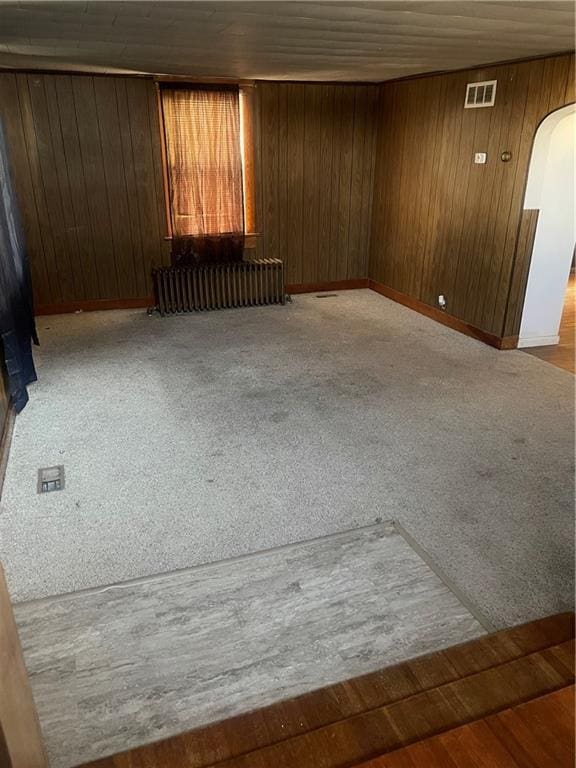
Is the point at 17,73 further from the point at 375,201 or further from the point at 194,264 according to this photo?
the point at 375,201

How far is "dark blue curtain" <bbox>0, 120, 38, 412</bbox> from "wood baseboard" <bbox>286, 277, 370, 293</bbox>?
124 inches

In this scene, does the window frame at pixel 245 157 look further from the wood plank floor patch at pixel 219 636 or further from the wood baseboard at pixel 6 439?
the wood plank floor patch at pixel 219 636

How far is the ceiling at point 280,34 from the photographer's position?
2.45m

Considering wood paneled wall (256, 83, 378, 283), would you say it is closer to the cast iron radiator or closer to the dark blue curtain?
the cast iron radiator

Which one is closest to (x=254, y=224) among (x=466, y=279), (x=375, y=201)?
(x=375, y=201)

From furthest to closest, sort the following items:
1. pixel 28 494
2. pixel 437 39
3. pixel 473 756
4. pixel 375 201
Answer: pixel 375 201
pixel 437 39
pixel 28 494
pixel 473 756

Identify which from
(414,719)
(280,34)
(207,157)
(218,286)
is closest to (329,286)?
(218,286)

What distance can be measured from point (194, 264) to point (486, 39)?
3.59 m

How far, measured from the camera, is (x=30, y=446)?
3357 mm

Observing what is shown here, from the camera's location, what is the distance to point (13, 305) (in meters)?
3.69

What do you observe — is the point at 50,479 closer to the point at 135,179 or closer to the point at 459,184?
the point at 135,179

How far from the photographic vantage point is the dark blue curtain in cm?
346

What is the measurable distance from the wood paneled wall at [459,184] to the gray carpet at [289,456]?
1.98ft

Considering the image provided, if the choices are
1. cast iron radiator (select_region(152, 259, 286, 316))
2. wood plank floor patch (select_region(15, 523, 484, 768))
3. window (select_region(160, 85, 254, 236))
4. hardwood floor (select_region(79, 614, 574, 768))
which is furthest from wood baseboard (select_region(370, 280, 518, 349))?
hardwood floor (select_region(79, 614, 574, 768))
